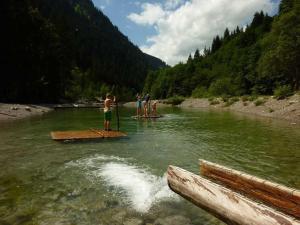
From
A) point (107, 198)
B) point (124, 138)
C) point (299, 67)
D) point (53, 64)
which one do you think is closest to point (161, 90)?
point (53, 64)

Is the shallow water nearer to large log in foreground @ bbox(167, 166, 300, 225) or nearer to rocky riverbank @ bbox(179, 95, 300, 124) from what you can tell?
large log in foreground @ bbox(167, 166, 300, 225)

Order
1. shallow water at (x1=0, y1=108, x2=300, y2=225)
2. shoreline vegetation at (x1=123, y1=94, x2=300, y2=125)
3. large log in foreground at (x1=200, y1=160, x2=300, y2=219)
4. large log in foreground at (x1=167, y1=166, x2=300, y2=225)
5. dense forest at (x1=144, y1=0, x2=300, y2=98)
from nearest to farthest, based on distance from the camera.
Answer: large log in foreground at (x1=167, y1=166, x2=300, y2=225)
large log in foreground at (x1=200, y1=160, x2=300, y2=219)
shallow water at (x1=0, y1=108, x2=300, y2=225)
shoreline vegetation at (x1=123, y1=94, x2=300, y2=125)
dense forest at (x1=144, y1=0, x2=300, y2=98)

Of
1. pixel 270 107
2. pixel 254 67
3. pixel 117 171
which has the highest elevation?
pixel 254 67

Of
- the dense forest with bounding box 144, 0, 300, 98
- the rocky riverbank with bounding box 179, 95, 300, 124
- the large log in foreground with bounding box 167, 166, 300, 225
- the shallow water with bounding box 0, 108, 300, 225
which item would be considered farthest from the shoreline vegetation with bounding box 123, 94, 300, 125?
the large log in foreground with bounding box 167, 166, 300, 225

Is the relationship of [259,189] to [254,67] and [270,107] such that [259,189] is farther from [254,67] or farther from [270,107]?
[254,67]

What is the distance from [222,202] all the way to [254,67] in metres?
99.5

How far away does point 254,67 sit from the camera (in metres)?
99.7

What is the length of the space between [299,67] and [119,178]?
6007 centimetres

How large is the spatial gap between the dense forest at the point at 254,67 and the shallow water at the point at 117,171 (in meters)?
30.9

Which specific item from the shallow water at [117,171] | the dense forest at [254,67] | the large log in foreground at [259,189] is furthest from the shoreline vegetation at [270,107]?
the large log in foreground at [259,189]

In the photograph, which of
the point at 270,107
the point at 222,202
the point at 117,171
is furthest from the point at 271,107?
the point at 222,202

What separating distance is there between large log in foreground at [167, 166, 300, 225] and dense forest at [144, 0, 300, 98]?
132ft

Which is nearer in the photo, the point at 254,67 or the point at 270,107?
the point at 270,107

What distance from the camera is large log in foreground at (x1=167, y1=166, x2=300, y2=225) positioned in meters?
5.74
